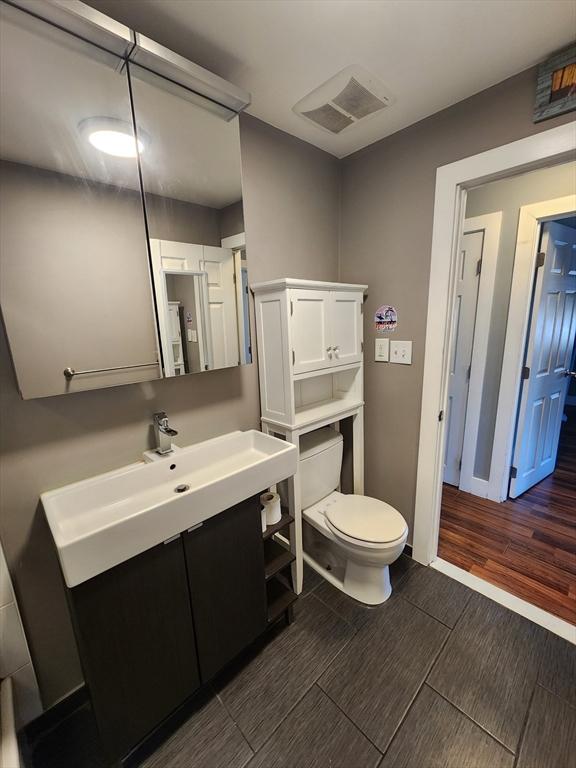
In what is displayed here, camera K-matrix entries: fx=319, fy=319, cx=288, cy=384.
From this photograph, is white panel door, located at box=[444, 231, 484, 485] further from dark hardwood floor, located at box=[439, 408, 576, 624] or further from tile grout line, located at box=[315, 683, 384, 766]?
tile grout line, located at box=[315, 683, 384, 766]

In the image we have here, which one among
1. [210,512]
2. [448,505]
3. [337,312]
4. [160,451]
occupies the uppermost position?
[337,312]

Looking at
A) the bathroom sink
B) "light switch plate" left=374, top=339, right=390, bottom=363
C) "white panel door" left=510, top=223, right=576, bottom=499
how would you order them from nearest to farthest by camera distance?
the bathroom sink < "light switch plate" left=374, top=339, right=390, bottom=363 < "white panel door" left=510, top=223, right=576, bottom=499

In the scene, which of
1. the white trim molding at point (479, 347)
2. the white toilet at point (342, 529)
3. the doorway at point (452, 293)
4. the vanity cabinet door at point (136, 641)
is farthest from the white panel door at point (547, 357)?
the vanity cabinet door at point (136, 641)

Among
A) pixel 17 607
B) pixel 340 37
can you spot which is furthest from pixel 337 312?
pixel 17 607

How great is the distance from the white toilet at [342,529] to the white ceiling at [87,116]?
141 centimetres

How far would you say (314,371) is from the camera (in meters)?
1.64

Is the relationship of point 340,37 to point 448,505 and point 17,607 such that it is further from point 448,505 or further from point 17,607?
point 448,505

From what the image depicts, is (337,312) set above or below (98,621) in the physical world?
above

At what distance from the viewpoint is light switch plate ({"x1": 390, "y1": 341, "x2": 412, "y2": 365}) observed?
5.82 feet

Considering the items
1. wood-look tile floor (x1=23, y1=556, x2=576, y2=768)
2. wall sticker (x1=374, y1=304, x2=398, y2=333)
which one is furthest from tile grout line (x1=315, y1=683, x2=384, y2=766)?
wall sticker (x1=374, y1=304, x2=398, y2=333)

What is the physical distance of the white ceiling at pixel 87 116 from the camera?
90cm

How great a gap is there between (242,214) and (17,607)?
1732 millimetres

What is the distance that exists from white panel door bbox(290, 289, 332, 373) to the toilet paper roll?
60 centimetres

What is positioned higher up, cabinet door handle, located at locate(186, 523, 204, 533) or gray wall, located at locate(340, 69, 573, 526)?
gray wall, located at locate(340, 69, 573, 526)
